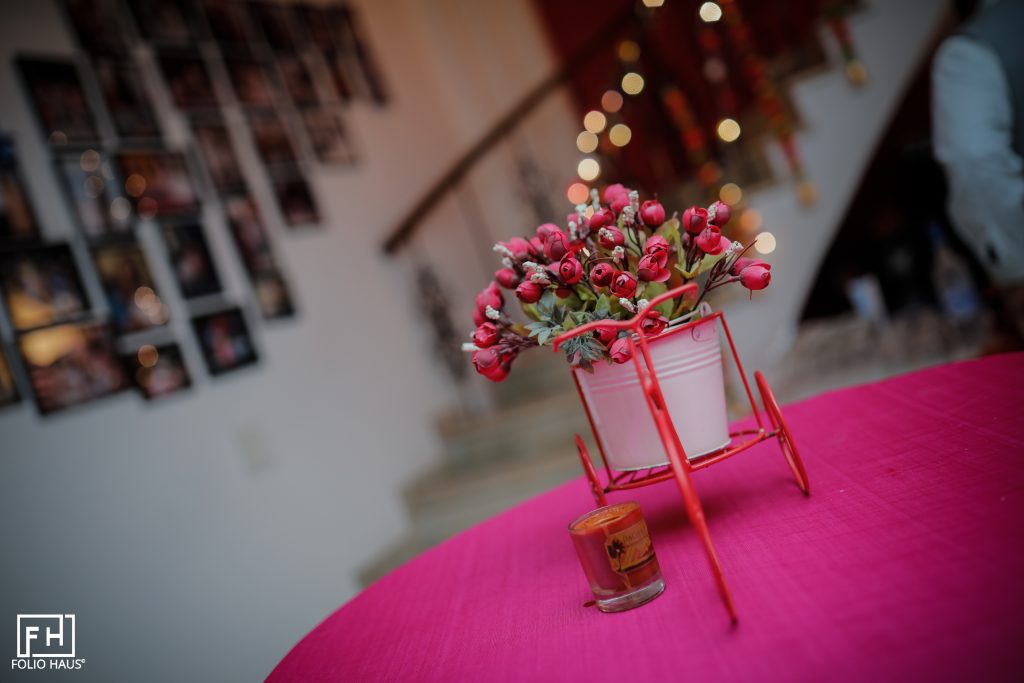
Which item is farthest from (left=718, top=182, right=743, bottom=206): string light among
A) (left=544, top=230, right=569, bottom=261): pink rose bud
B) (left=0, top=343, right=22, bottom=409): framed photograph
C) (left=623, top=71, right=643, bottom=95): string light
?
(left=0, top=343, right=22, bottom=409): framed photograph

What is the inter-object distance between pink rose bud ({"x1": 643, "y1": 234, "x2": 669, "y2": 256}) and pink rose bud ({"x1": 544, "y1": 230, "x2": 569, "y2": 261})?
9 cm

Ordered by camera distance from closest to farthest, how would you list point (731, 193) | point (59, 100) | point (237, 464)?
point (59, 100), point (237, 464), point (731, 193)

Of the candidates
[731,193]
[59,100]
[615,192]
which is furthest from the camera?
[731,193]

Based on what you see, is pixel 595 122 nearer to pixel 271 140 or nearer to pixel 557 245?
pixel 271 140

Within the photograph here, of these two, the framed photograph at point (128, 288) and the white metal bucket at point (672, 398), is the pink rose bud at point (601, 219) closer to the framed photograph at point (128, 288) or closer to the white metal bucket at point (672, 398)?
the white metal bucket at point (672, 398)

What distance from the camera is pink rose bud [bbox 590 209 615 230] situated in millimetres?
832

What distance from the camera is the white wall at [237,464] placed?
2090 mm

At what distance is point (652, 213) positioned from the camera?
835mm

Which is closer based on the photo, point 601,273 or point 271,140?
point 601,273

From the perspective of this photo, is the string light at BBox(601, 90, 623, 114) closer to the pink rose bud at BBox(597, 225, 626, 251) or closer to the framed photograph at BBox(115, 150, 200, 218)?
the framed photograph at BBox(115, 150, 200, 218)

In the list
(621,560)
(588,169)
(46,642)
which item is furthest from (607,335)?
(588,169)

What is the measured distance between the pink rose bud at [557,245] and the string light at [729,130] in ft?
10.2

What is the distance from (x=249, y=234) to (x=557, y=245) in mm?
2407

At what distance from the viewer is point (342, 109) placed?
3.65m
